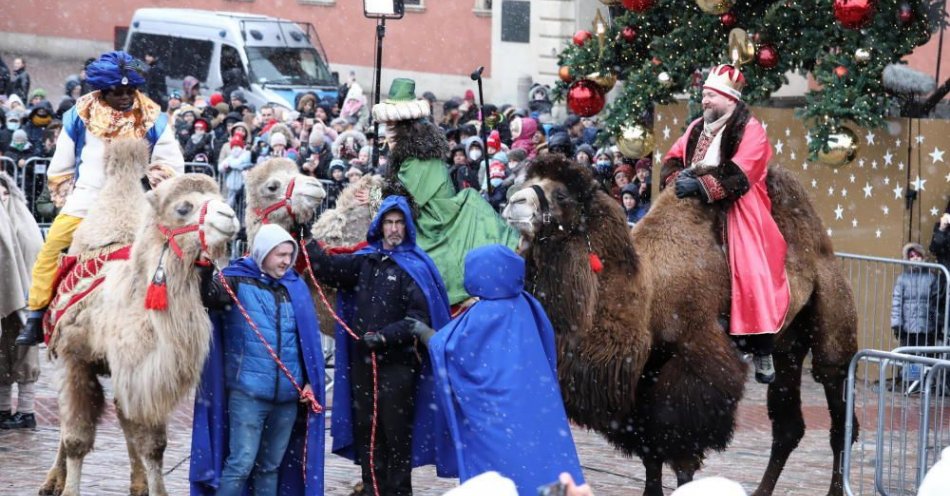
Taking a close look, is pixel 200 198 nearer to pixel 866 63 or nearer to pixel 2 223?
pixel 2 223

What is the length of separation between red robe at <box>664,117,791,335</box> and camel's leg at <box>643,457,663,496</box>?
0.87 metres

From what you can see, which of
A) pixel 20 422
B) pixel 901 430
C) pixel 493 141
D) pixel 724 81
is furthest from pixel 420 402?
pixel 493 141

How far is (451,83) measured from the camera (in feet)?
128

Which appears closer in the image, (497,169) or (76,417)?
(76,417)

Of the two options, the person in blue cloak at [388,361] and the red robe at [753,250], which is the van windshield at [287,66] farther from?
the red robe at [753,250]

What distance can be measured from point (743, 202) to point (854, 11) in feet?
13.9

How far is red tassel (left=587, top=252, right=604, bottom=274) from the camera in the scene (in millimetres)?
8469

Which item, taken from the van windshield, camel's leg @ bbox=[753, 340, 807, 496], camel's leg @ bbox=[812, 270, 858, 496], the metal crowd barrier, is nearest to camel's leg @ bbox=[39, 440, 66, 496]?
camel's leg @ bbox=[753, 340, 807, 496]

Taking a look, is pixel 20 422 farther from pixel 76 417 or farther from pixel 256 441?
pixel 256 441

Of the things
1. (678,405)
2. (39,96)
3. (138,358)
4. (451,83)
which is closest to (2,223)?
(138,358)

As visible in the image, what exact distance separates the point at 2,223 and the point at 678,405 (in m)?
5.11

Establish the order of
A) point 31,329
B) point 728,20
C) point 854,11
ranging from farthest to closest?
point 728,20
point 854,11
point 31,329

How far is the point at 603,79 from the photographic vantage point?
14406mm

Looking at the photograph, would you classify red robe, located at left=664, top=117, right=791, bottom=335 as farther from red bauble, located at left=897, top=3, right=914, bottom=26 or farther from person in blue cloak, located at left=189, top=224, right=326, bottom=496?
red bauble, located at left=897, top=3, right=914, bottom=26
